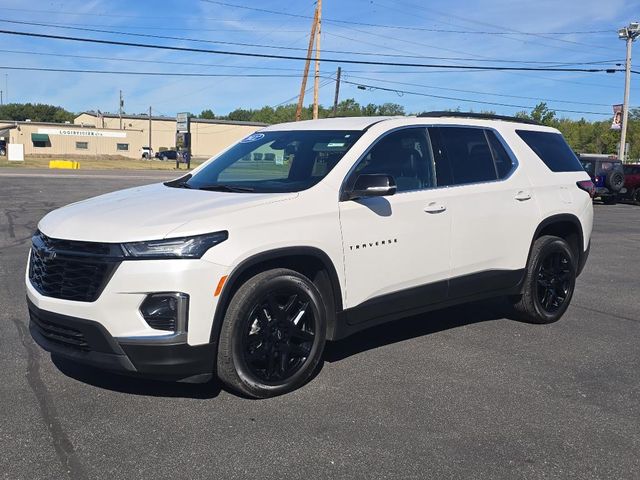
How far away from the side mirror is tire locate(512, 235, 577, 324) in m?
2.21

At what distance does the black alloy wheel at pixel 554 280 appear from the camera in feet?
19.9

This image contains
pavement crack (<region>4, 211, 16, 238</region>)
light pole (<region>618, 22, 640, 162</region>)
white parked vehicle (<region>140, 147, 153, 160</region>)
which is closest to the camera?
pavement crack (<region>4, 211, 16, 238</region>)

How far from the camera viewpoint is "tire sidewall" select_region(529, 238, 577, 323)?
232 inches

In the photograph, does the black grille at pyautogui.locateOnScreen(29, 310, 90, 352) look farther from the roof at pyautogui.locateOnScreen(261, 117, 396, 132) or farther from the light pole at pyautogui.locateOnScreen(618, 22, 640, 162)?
the light pole at pyautogui.locateOnScreen(618, 22, 640, 162)

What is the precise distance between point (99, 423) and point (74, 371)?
94 cm

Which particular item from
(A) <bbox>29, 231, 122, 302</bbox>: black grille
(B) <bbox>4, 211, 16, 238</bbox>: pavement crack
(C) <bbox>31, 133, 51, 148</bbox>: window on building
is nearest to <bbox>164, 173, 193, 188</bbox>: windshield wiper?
(A) <bbox>29, 231, 122, 302</bbox>: black grille

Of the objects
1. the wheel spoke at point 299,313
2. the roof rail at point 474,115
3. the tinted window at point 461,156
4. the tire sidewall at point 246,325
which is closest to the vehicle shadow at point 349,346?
the tire sidewall at point 246,325

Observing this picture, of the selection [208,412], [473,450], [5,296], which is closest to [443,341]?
[473,450]

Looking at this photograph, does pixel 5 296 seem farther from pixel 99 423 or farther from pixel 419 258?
pixel 419 258

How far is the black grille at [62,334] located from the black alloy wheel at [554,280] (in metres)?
4.16

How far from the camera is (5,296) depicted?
673cm

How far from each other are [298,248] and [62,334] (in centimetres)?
154

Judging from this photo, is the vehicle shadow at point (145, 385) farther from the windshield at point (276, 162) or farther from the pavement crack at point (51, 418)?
the windshield at point (276, 162)

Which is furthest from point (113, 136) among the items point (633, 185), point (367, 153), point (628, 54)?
point (367, 153)
